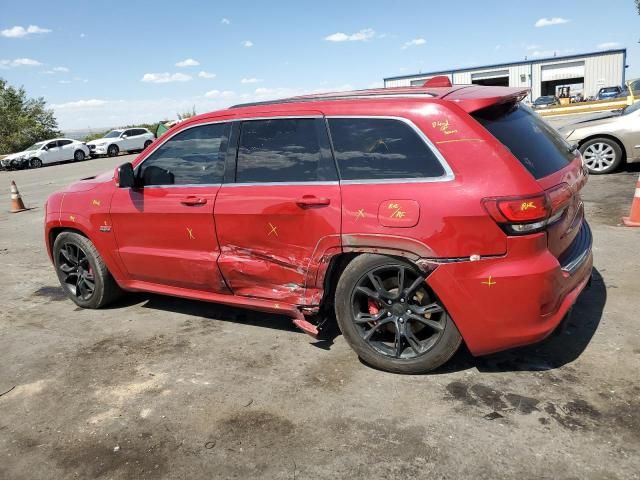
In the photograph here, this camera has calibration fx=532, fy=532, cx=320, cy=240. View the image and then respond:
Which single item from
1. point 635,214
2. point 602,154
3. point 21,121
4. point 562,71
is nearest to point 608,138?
point 602,154

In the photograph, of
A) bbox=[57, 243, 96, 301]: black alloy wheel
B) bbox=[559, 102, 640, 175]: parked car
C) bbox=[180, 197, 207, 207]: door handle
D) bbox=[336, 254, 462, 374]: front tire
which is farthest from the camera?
bbox=[559, 102, 640, 175]: parked car

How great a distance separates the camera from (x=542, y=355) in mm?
3553

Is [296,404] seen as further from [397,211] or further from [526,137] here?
[526,137]

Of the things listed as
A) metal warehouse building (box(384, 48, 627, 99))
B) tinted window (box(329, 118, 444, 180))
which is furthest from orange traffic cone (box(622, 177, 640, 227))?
metal warehouse building (box(384, 48, 627, 99))

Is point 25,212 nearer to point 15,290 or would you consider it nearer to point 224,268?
point 15,290

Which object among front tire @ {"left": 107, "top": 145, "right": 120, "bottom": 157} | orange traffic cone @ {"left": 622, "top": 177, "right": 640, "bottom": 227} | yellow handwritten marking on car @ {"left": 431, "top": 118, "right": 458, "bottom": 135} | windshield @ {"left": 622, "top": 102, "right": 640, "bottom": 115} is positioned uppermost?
yellow handwritten marking on car @ {"left": 431, "top": 118, "right": 458, "bottom": 135}

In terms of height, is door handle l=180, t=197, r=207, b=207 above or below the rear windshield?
below

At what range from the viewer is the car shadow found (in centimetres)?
344

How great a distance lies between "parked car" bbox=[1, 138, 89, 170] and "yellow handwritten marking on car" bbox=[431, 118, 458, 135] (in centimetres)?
3016

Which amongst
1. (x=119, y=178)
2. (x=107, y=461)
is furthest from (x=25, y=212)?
(x=107, y=461)

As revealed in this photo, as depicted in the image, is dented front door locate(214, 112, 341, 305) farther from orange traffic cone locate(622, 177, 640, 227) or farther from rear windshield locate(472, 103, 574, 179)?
orange traffic cone locate(622, 177, 640, 227)

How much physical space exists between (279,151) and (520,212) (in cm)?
168

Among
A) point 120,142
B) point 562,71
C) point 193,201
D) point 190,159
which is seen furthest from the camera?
point 562,71

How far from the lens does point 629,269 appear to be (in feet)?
16.6
